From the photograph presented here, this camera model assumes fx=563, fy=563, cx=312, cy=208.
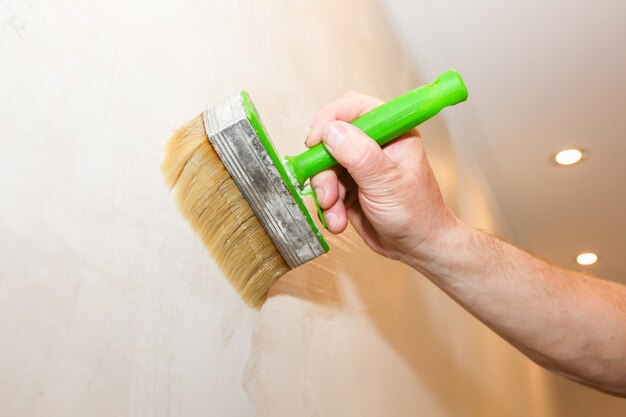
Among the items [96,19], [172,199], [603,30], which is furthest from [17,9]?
[603,30]

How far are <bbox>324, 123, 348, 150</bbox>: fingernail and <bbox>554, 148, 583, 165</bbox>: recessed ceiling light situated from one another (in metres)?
1.62

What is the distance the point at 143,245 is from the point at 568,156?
1.82m

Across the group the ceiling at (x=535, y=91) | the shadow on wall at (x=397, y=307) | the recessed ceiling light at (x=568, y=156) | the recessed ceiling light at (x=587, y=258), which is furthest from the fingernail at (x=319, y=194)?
the recessed ceiling light at (x=587, y=258)

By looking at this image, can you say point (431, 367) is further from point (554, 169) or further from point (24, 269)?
point (554, 169)

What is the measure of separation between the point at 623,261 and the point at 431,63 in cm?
197

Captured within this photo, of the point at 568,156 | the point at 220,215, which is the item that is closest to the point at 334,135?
the point at 220,215

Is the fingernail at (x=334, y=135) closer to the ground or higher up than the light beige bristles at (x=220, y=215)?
higher up

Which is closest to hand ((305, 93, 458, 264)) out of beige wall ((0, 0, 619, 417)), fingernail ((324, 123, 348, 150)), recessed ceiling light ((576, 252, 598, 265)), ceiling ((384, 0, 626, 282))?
fingernail ((324, 123, 348, 150))

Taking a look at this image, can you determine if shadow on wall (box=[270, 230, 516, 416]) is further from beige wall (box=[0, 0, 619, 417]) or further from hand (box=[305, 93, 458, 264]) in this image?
hand (box=[305, 93, 458, 264])

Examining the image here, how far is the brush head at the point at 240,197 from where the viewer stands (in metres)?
0.50

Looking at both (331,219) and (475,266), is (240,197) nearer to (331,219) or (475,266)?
(331,219)

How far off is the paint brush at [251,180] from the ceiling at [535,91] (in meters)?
0.87

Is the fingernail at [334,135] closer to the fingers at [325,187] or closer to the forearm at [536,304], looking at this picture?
the fingers at [325,187]

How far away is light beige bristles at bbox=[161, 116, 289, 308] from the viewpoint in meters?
0.51
